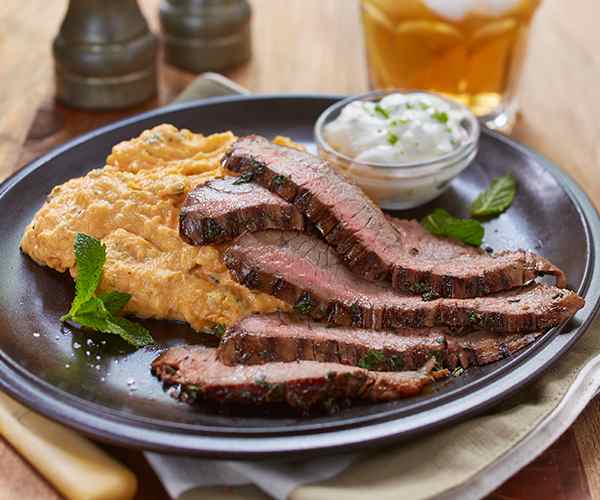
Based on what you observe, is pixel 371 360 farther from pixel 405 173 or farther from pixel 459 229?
pixel 405 173

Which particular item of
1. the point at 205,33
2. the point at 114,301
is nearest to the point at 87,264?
the point at 114,301

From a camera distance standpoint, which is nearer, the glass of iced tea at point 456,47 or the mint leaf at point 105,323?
the mint leaf at point 105,323

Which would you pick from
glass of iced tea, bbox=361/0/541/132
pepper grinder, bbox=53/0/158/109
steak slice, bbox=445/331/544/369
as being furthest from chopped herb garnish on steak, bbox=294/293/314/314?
pepper grinder, bbox=53/0/158/109

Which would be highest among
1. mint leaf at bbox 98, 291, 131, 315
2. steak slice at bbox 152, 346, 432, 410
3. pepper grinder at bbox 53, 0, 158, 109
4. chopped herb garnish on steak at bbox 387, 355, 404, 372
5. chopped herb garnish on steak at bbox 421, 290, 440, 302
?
steak slice at bbox 152, 346, 432, 410

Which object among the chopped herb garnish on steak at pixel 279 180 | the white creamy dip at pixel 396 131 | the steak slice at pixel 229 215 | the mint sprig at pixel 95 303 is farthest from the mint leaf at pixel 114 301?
the white creamy dip at pixel 396 131

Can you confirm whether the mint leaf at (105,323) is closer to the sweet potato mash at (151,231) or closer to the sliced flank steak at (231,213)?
the sweet potato mash at (151,231)

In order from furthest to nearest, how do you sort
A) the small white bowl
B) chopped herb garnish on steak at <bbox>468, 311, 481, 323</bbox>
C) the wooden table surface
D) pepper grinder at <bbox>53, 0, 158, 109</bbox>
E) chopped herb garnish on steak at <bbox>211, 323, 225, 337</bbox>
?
pepper grinder at <bbox>53, 0, 158, 109</bbox> → the wooden table surface → the small white bowl → chopped herb garnish on steak at <bbox>211, 323, 225, 337</bbox> → chopped herb garnish on steak at <bbox>468, 311, 481, 323</bbox>

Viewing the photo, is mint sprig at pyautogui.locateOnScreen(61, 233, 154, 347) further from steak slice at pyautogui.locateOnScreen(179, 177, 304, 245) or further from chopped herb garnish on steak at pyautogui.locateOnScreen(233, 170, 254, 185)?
chopped herb garnish on steak at pyautogui.locateOnScreen(233, 170, 254, 185)
